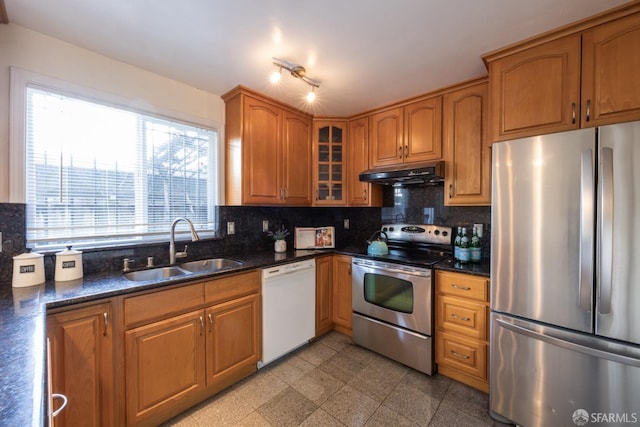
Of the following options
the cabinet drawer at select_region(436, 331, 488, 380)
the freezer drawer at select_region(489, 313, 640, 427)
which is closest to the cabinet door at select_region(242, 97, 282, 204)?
the cabinet drawer at select_region(436, 331, 488, 380)

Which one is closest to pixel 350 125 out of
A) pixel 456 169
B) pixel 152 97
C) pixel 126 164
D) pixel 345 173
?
pixel 345 173

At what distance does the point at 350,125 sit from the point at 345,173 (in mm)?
545

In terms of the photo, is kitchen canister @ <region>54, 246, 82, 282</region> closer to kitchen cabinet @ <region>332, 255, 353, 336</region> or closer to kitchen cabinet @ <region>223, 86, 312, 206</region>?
kitchen cabinet @ <region>223, 86, 312, 206</region>

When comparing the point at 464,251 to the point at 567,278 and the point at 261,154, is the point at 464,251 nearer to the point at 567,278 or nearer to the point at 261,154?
the point at 567,278

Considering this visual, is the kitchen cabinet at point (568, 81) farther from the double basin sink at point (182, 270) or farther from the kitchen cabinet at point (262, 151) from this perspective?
the double basin sink at point (182, 270)

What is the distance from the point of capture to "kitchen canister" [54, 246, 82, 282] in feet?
5.03

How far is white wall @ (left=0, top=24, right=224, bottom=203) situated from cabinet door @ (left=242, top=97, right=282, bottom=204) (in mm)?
377

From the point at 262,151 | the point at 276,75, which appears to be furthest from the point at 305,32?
the point at 262,151

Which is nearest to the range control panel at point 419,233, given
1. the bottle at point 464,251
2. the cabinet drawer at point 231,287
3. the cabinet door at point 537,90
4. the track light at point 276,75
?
the bottle at point 464,251

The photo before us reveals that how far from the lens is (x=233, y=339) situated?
190cm

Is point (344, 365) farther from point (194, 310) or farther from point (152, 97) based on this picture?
point (152, 97)

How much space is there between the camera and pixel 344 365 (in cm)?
221

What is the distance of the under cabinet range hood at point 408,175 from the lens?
85.4 inches

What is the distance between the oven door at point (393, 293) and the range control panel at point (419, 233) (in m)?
0.59
